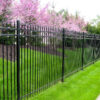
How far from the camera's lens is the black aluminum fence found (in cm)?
459

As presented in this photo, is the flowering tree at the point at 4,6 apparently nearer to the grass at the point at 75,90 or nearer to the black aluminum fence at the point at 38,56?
the black aluminum fence at the point at 38,56

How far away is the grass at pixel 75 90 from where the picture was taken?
5563 mm

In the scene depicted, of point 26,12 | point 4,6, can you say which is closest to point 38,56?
point 26,12

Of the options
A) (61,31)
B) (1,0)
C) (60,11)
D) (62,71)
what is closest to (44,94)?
(62,71)

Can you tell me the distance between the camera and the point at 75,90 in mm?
6324

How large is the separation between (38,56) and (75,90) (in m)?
1.63

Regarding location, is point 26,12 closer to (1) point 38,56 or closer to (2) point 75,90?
(1) point 38,56

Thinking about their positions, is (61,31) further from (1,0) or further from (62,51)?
(1,0)

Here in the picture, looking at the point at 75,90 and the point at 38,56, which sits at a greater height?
the point at 38,56

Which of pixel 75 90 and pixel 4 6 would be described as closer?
pixel 75 90

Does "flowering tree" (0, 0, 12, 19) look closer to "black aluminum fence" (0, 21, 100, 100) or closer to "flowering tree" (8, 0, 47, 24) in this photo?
"flowering tree" (8, 0, 47, 24)

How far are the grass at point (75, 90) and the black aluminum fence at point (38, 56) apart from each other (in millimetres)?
237

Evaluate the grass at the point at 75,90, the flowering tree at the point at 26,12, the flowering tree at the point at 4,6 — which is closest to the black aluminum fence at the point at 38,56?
the grass at the point at 75,90

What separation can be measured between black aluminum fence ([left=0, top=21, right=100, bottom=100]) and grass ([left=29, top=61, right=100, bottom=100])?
24cm
